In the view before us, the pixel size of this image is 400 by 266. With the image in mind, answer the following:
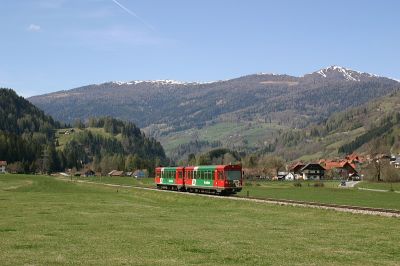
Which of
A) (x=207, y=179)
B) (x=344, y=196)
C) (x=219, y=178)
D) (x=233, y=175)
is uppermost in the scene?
(x=233, y=175)

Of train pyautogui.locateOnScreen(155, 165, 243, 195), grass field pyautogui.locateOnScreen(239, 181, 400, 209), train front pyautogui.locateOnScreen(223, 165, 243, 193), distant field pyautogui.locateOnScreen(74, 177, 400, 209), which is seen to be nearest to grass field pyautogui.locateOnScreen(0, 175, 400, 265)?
grass field pyautogui.locateOnScreen(239, 181, 400, 209)

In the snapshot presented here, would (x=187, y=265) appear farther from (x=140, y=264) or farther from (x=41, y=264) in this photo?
(x=41, y=264)

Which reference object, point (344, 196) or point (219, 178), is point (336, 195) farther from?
point (219, 178)

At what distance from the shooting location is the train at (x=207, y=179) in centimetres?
7600

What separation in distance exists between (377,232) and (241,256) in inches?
486

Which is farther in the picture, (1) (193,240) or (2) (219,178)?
(2) (219,178)

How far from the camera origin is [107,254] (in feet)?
68.9

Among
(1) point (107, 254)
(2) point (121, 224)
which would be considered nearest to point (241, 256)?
(1) point (107, 254)

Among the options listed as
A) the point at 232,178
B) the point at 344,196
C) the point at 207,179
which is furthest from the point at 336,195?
the point at 207,179

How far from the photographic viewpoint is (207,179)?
80.8 meters

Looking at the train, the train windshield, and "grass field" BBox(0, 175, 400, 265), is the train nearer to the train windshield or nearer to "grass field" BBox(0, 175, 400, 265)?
the train windshield

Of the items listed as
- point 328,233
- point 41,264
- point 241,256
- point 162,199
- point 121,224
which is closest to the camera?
point 41,264

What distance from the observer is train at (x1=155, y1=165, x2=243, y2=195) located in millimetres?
76000

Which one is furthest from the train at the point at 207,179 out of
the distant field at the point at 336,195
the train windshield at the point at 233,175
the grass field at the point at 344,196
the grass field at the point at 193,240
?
the grass field at the point at 193,240
